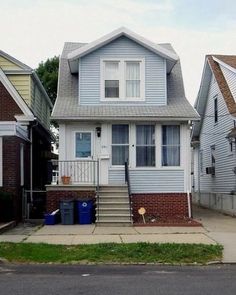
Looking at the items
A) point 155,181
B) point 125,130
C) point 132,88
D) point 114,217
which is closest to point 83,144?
point 125,130

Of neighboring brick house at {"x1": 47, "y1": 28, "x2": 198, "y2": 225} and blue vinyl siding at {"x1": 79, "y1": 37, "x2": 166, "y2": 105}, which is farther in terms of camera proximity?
blue vinyl siding at {"x1": 79, "y1": 37, "x2": 166, "y2": 105}

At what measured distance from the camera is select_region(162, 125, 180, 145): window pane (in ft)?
71.2

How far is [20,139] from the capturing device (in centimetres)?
2069

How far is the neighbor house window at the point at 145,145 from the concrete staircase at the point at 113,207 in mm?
1626

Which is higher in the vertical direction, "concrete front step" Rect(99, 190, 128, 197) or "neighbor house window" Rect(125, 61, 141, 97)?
"neighbor house window" Rect(125, 61, 141, 97)

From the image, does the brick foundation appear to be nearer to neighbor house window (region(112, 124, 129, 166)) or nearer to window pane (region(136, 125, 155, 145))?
neighbor house window (region(112, 124, 129, 166))

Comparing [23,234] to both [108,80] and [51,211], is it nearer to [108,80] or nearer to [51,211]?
[51,211]

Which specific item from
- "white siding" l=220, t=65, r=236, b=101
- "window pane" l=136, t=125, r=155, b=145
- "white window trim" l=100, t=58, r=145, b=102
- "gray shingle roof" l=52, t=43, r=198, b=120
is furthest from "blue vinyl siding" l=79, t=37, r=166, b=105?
"white siding" l=220, t=65, r=236, b=101

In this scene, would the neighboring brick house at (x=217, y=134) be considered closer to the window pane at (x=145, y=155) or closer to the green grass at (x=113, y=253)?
Result: the window pane at (x=145, y=155)

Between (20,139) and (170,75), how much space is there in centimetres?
752

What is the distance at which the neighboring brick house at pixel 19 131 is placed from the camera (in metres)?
19.7

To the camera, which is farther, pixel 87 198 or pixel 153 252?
pixel 87 198

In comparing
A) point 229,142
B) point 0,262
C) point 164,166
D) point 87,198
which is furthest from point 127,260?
point 229,142

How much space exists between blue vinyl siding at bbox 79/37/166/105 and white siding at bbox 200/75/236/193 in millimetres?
5338
